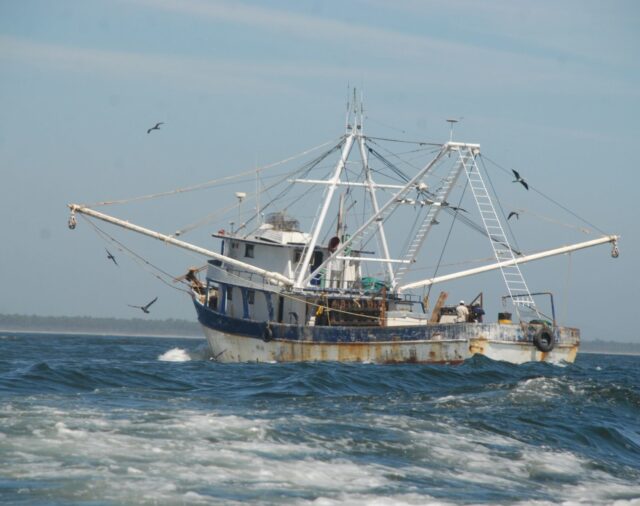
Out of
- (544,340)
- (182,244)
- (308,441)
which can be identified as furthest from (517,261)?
(308,441)

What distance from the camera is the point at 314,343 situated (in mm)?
42719

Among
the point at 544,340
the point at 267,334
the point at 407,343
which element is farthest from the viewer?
the point at 267,334

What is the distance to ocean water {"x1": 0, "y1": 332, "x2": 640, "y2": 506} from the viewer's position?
15836mm

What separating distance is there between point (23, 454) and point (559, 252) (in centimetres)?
3283

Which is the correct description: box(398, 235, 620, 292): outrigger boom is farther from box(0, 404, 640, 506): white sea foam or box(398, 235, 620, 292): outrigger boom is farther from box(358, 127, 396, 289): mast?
box(0, 404, 640, 506): white sea foam

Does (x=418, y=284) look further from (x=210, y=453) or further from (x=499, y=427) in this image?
(x=210, y=453)

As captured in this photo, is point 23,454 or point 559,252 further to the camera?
point 559,252

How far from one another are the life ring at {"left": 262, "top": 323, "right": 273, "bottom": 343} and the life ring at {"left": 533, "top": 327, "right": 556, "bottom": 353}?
33.9ft

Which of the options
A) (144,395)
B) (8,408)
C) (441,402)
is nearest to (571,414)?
(441,402)

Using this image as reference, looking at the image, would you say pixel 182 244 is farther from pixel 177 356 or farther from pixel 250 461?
pixel 250 461

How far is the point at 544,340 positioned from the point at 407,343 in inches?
200

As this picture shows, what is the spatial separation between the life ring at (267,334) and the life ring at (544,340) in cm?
1034

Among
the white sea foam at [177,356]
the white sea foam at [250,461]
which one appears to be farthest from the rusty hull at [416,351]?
the white sea foam at [250,461]

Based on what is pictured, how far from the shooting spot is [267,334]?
145 feet
